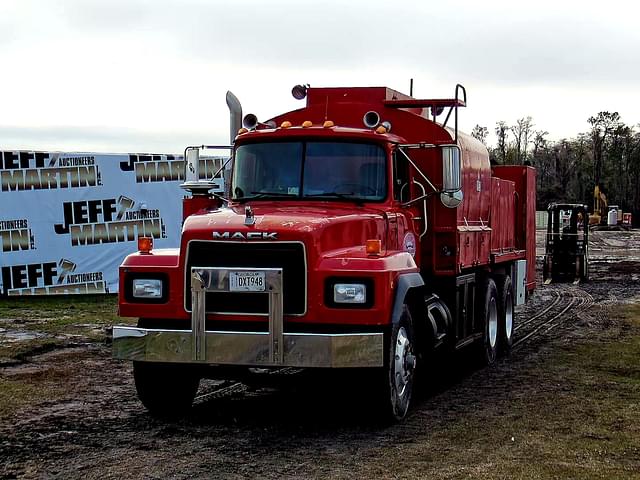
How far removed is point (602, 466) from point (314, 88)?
19.2 ft

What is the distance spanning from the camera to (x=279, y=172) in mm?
9539

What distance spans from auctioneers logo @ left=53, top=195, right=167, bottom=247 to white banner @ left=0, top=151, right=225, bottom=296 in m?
0.02

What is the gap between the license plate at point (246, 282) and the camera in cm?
811

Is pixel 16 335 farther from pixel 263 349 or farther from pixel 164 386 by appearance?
pixel 263 349

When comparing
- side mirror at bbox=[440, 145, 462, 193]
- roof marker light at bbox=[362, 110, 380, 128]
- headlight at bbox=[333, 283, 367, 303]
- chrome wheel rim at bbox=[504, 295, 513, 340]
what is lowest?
chrome wheel rim at bbox=[504, 295, 513, 340]

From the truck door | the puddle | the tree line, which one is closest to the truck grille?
the truck door

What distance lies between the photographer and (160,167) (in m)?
22.6

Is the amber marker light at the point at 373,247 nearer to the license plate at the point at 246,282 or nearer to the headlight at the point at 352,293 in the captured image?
the headlight at the point at 352,293

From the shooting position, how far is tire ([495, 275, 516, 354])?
13.6 meters

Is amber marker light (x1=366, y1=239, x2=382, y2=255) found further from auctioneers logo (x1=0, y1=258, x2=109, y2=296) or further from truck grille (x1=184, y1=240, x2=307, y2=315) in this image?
auctioneers logo (x1=0, y1=258, x2=109, y2=296)

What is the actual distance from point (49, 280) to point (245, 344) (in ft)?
46.8

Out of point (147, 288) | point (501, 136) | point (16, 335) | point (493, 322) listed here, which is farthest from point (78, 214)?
point (501, 136)

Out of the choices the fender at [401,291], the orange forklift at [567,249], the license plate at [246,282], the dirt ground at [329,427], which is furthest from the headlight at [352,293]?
the orange forklift at [567,249]

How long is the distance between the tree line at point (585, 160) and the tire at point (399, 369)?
87.1 metres
